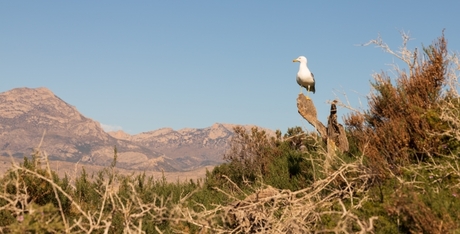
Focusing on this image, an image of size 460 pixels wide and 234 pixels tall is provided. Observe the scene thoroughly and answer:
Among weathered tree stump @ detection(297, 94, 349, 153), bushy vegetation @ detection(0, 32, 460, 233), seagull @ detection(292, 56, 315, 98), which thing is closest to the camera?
bushy vegetation @ detection(0, 32, 460, 233)

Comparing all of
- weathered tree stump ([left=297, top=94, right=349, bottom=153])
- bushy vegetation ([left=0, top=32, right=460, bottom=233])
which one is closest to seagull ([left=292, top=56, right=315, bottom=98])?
weathered tree stump ([left=297, top=94, right=349, bottom=153])

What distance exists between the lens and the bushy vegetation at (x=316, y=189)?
4.67 meters

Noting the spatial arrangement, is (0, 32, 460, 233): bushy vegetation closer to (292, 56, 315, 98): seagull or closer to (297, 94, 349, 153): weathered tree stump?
(297, 94, 349, 153): weathered tree stump

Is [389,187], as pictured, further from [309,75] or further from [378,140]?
[309,75]

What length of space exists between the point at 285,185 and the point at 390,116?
261 cm

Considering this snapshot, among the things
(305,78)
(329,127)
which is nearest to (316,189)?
(329,127)

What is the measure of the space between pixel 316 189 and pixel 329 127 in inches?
175

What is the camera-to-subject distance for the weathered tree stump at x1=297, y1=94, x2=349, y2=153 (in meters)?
11.3

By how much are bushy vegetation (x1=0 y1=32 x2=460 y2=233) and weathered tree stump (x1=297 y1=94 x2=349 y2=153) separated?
A: 36 cm

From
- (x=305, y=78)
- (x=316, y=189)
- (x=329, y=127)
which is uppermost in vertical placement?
(x=305, y=78)

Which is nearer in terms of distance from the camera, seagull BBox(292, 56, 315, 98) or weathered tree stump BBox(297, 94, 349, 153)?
weathered tree stump BBox(297, 94, 349, 153)

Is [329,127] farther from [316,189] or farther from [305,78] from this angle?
[316,189]

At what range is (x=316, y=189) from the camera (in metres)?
7.22

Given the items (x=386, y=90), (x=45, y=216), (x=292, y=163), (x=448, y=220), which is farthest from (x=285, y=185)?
(x=45, y=216)
